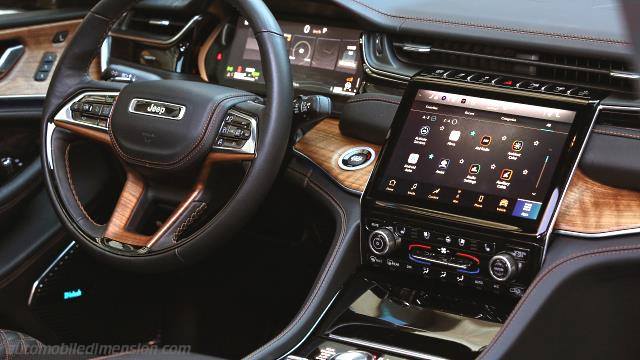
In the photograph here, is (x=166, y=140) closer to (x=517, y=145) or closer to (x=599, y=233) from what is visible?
(x=517, y=145)

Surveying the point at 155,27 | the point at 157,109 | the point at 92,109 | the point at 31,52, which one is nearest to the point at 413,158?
the point at 157,109

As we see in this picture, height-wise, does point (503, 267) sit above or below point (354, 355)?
above

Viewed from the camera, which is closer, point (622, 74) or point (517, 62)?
point (622, 74)

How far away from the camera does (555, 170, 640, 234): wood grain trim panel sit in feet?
4.89

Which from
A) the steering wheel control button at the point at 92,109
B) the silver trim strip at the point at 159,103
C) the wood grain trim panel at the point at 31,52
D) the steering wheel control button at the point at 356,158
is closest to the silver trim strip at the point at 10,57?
the wood grain trim panel at the point at 31,52

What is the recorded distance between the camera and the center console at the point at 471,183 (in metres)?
1.53

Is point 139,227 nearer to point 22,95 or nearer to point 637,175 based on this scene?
point 22,95

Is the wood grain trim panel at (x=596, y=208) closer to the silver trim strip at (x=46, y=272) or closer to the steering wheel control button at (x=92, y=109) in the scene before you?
→ the steering wheel control button at (x=92, y=109)

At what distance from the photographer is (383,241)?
5.41 ft

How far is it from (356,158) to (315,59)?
1.02 feet

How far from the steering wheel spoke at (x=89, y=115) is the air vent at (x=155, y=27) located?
0.37 metres

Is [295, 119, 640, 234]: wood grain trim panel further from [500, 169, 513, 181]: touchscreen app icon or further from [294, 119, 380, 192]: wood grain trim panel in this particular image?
[294, 119, 380, 192]: wood grain trim panel

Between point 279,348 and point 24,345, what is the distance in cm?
62

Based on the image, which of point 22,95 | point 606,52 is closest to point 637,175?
point 606,52
